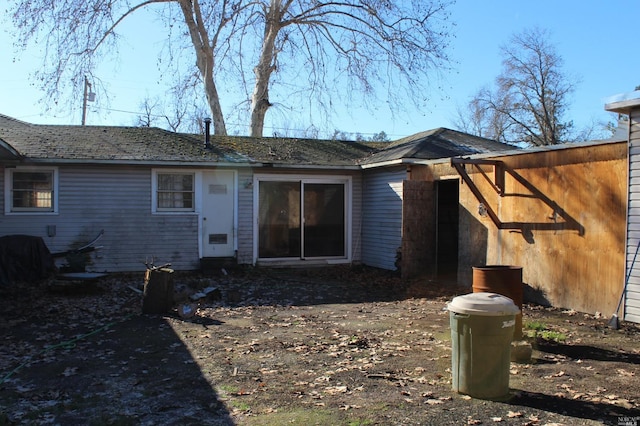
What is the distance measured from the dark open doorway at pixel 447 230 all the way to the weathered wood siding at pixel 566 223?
2192 millimetres

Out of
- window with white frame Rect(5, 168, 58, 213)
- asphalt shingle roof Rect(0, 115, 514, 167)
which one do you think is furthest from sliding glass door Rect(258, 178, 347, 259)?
window with white frame Rect(5, 168, 58, 213)

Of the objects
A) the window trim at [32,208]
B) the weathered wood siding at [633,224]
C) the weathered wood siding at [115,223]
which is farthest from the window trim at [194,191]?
the weathered wood siding at [633,224]

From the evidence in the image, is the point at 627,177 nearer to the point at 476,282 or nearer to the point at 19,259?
the point at 476,282

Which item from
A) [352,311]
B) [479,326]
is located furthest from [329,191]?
[479,326]

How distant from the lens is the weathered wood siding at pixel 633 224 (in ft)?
25.6

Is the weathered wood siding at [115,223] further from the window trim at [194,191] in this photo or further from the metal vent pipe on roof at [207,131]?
the metal vent pipe on roof at [207,131]

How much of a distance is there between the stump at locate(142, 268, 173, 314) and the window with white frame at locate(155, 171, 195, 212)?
16.3 ft

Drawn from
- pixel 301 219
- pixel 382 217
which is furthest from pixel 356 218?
pixel 301 219

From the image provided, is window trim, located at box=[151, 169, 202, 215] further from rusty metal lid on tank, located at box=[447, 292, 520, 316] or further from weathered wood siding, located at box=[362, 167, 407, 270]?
rusty metal lid on tank, located at box=[447, 292, 520, 316]

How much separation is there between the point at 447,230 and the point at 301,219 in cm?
386

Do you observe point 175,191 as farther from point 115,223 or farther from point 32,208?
point 32,208

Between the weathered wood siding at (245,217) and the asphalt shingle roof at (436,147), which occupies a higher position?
the asphalt shingle roof at (436,147)

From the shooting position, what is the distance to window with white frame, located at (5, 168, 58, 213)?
12.6 m

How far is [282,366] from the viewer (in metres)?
6.07
